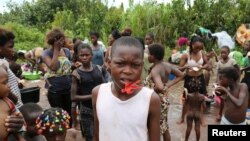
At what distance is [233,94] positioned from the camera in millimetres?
4430

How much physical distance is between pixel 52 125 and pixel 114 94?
2.42 feet

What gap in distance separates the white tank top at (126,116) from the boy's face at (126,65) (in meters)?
0.11

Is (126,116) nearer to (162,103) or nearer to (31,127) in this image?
(31,127)

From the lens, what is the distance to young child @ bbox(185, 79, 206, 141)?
17.8 feet

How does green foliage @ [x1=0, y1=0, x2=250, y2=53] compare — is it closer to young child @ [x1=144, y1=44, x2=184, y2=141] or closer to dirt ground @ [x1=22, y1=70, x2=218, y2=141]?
dirt ground @ [x1=22, y1=70, x2=218, y2=141]

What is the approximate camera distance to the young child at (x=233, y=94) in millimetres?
4352

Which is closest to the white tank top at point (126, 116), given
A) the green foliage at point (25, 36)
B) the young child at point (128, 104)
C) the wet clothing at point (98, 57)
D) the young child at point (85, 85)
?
the young child at point (128, 104)

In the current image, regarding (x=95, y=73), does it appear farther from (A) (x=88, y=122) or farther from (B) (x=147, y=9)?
(B) (x=147, y=9)

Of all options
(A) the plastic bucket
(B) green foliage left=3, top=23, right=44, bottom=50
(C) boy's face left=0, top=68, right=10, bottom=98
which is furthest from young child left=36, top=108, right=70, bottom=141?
(B) green foliage left=3, top=23, right=44, bottom=50

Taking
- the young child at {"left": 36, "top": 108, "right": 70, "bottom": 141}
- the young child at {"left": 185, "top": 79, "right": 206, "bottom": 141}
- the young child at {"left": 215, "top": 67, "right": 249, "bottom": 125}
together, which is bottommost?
the young child at {"left": 185, "top": 79, "right": 206, "bottom": 141}

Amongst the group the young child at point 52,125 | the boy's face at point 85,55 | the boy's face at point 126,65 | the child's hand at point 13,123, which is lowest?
the young child at point 52,125

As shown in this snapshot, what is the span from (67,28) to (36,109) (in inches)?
611

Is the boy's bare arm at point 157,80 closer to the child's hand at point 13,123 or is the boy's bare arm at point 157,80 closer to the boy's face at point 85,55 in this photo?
the boy's face at point 85,55

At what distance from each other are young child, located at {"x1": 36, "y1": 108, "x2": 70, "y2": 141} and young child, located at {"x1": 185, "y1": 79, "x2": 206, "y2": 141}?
10.0 feet
